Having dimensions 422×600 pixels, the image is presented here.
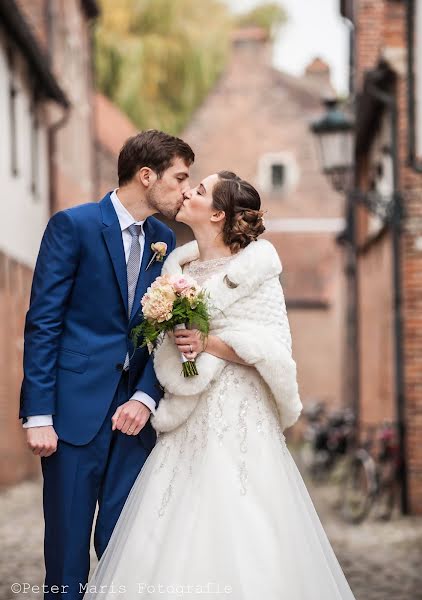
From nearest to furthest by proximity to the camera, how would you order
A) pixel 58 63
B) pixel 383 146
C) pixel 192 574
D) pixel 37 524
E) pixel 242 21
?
pixel 192 574 → pixel 37 524 → pixel 383 146 → pixel 58 63 → pixel 242 21

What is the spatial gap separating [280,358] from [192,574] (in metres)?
0.89

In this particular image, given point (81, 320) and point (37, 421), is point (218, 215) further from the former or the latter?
point (37, 421)

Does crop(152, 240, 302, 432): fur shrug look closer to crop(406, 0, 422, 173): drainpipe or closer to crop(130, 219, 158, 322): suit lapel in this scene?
crop(130, 219, 158, 322): suit lapel

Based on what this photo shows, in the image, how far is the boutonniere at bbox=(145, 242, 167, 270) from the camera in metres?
4.96

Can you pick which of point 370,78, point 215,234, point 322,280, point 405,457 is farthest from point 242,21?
point 215,234

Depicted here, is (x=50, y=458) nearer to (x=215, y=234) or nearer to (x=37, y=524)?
(x=215, y=234)

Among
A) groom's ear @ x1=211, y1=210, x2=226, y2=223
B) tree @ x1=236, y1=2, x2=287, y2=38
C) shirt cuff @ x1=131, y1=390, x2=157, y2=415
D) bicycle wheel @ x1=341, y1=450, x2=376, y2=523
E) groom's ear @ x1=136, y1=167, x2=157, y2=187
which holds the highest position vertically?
tree @ x1=236, y1=2, x2=287, y2=38

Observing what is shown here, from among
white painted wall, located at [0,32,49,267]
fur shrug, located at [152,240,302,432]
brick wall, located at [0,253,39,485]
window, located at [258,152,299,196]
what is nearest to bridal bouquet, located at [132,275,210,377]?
fur shrug, located at [152,240,302,432]

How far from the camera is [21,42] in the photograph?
1688 cm

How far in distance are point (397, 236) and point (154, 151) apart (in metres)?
8.21

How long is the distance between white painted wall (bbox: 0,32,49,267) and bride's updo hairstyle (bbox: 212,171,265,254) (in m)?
10.8

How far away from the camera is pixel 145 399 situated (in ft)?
15.9

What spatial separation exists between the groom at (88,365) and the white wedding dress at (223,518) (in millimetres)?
132

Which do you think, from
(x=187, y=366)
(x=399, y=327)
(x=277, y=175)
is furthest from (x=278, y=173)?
(x=187, y=366)
